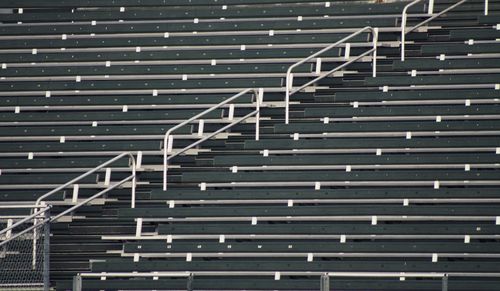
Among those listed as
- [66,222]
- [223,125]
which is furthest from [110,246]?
[223,125]

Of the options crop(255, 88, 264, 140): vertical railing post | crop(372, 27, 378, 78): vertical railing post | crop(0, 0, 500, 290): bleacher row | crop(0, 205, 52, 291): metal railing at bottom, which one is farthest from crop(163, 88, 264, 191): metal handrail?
crop(0, 205, 52, 291): metal railing at bottom

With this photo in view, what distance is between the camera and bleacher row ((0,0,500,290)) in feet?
53.6

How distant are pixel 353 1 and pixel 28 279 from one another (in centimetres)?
604

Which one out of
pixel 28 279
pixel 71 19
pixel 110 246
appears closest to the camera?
pixel 28 279

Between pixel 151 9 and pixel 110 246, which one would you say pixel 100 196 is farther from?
pixel 151 9

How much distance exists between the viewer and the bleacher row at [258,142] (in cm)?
1634

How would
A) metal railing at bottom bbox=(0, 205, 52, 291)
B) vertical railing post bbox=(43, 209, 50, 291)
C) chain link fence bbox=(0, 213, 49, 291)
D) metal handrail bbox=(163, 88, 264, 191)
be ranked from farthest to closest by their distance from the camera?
metal handrail bbox=(163, 88, 264, 191) < chain link fence bbox=(0, 213, 49, 291) < metal railing at bottom bbox=(0, 205, 52, 291) < vertical railing post bbox=(43, 209, 50, 291)

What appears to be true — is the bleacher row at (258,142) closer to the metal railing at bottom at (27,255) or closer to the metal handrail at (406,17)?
the metal handrail at (406,17)

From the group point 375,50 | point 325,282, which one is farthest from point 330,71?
point 325,282

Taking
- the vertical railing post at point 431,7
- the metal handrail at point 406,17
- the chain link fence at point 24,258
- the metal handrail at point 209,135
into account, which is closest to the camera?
the chain link fence at point 24,258

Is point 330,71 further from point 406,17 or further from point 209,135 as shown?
point 209,135

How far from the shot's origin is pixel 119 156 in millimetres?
17000

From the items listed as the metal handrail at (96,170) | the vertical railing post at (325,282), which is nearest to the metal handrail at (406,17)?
the metal handrail at (96,170)

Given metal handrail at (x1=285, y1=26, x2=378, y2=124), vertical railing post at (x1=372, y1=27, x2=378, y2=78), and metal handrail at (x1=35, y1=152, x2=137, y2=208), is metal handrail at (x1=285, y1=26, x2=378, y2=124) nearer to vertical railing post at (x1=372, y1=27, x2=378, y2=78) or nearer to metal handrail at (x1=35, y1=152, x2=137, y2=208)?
vertical railing post at (x1=372, y1=27, x2=378, y2=78)
